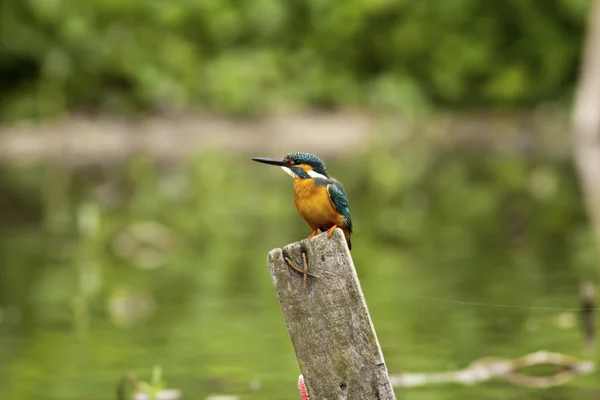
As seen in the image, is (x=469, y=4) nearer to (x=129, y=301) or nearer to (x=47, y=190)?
(x=47, y=190)

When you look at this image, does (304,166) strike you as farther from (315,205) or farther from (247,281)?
(247,281)

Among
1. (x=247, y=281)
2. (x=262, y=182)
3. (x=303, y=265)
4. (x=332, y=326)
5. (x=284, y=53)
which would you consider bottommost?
(x=332, y=326)

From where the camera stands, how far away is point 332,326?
302 centimetres

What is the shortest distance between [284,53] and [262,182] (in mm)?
10312

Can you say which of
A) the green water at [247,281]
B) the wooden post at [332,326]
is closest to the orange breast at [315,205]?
the wooden post at [332,326]

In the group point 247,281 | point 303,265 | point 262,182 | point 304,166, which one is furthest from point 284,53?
point 303,265

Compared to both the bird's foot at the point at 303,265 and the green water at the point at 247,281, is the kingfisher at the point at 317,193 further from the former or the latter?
the green water at the point at 247,281

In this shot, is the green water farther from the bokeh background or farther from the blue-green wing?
the blue-green wing

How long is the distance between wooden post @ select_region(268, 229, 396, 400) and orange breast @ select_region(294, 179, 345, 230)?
16cm

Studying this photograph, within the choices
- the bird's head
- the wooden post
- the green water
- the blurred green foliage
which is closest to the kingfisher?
the bird's head

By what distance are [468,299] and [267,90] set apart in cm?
1781

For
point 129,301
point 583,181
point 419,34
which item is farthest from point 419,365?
point 419,34

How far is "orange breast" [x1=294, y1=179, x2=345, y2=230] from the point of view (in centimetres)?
320

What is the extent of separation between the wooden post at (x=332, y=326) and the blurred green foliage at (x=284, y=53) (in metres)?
20.2
